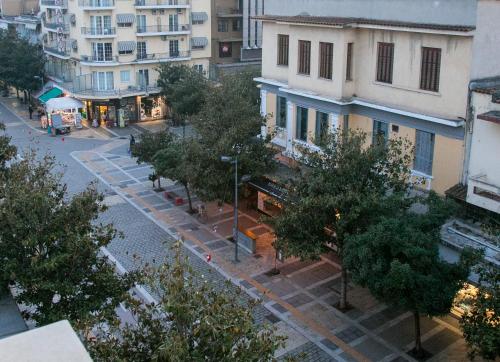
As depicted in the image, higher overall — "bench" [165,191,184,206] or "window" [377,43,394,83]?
"window" [377,43,394,83]

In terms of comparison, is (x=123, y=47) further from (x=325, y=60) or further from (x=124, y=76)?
(x=325, y=60)

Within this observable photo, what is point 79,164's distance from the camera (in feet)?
147

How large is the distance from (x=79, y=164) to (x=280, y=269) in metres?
23.5

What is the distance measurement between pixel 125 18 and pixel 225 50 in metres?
13.4

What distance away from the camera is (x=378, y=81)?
26094 millimetres

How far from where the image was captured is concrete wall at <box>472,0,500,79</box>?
21438mm

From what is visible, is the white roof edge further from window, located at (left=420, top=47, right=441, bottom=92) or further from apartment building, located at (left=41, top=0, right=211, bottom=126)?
apartment building, located at (left=41, top=0, right=211, bottom=126)

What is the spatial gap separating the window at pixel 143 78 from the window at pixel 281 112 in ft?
90.9

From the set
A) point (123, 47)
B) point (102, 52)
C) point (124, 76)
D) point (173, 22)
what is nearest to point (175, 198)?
point (124, 76)

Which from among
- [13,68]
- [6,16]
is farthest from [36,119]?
[6,16]

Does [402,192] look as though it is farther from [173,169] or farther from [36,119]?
[36,119]

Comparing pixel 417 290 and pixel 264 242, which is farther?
pixel 264 242

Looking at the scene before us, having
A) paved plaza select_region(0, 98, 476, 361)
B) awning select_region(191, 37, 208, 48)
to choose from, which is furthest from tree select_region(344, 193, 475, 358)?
awning select_region(191, 37, 208, 48)

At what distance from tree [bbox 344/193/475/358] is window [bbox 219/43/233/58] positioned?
47162mm
